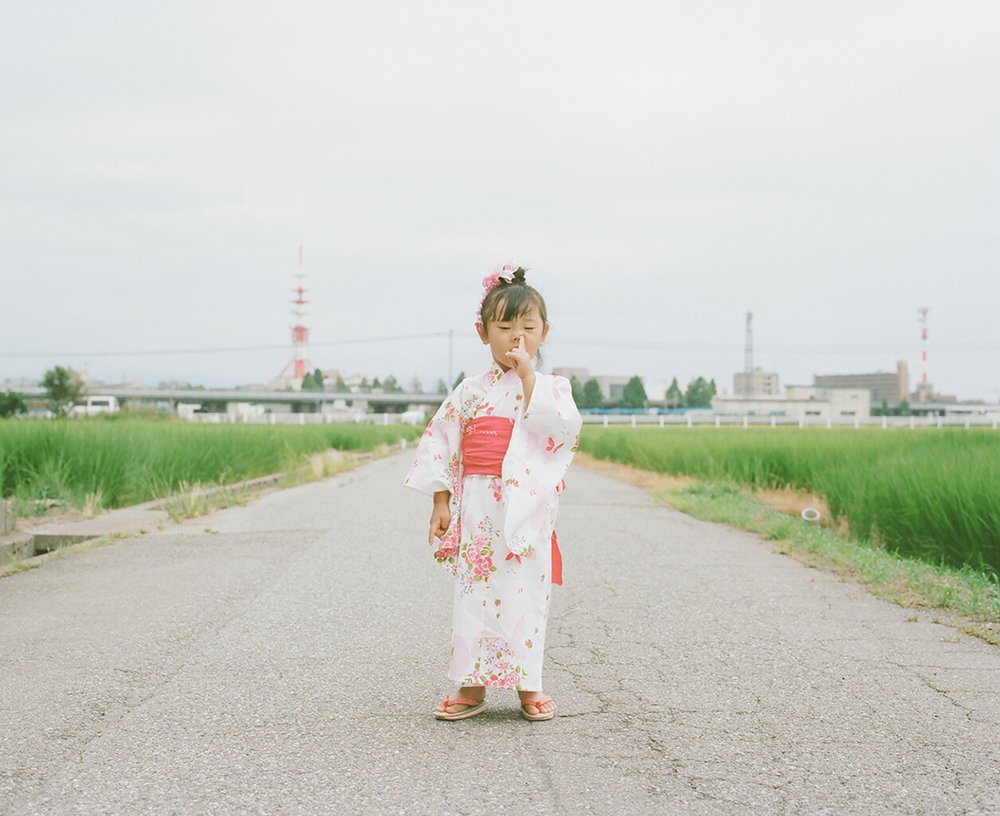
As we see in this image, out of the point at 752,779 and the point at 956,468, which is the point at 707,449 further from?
the point at 752,779

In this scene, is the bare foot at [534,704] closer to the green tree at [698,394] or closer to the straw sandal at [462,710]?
the straw sandal at [462,710]

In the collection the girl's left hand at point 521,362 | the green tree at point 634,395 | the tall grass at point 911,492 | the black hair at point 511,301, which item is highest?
the green tree at point 634,395

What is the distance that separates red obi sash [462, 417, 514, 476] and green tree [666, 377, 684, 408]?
10845cm

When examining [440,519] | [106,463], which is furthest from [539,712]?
[106,463]

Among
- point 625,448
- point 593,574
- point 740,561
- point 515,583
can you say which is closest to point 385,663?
point 515,583

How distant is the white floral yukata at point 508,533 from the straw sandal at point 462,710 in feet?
0.26

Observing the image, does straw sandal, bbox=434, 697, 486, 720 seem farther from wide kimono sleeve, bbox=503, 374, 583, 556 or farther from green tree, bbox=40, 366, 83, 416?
green tree, bbox=40, 366, 83, 416

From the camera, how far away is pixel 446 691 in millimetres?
3920

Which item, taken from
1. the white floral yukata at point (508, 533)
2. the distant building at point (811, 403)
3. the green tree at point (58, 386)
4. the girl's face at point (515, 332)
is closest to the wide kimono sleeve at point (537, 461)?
the white floral yukata at point (508, 533)

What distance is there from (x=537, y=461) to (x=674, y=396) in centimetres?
10935

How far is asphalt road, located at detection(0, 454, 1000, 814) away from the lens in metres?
2.81

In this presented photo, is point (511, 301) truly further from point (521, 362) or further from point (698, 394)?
point (698, 394)

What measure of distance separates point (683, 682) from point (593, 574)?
9.67 ft

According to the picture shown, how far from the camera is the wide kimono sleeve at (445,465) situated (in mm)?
3748
